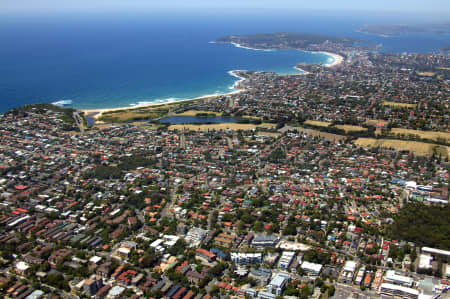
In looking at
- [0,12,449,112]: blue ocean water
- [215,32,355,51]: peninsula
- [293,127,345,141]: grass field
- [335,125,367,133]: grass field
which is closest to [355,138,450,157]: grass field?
[293,127,345,141]: grass field

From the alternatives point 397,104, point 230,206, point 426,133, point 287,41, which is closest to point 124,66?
point 287,41

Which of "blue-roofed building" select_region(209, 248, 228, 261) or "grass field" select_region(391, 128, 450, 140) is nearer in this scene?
"blue-roofed building" select_region(209, 248, 228, 261)

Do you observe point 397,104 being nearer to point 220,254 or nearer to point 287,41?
point 220,254

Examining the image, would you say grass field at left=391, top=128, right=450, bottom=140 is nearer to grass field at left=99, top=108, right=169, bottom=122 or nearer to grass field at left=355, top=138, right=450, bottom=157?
grass field at left=355, top=138, right=450, bottom=157

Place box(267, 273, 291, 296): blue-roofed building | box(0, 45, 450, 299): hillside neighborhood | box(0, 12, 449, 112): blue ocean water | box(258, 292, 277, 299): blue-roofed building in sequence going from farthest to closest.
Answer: box(0, 12, 449, 112): blue ocean water
box(0, 45, 450, 299): hillside neighborhood
box(267, 273, 291, 296): blue-roofed building
box(258, 292, 277, 299): blue-roofed building

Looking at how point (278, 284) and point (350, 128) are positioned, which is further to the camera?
point (350, 128)

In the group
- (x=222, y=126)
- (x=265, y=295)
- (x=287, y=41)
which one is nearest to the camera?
(x=265, y=295)

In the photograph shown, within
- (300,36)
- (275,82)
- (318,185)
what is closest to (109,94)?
(275,82)

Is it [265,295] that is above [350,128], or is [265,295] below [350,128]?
below
